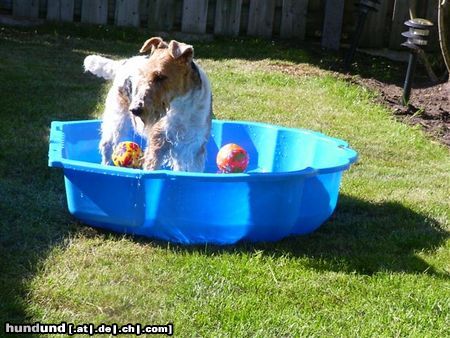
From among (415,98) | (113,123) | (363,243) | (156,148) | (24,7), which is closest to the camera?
(363,243)

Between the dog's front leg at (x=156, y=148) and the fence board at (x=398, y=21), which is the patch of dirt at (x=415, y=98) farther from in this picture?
the dog's front leg at (x=156, y=148)

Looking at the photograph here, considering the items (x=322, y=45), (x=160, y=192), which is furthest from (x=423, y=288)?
(x=322, y=45)

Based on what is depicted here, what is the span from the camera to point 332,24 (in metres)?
12.9

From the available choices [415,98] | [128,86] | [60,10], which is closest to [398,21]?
[415,98]

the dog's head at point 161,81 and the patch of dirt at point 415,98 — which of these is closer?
the dog's head at point 161,81

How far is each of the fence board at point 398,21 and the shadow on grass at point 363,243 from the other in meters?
7.08

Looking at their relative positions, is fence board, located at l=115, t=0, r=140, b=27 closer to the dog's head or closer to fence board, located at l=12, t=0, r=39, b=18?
fence board, located at l=12, t=0, r=39, b=18

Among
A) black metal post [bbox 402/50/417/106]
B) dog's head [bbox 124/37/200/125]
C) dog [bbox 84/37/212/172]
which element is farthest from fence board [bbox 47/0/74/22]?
dog's head [bbox 124/37/200/125]

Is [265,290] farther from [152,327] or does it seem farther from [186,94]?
[186,94]


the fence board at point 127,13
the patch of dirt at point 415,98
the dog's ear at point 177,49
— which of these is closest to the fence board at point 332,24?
the patch of dirt at point 415,98

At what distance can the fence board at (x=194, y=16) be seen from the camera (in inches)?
508

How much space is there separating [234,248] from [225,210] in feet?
0.87

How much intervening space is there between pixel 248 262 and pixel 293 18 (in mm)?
8666

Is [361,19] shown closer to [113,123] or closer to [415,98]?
[415,98]
